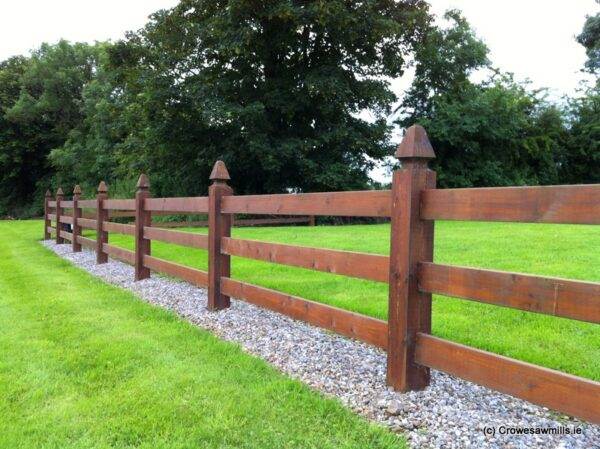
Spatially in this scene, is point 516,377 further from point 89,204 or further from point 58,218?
point 58,218

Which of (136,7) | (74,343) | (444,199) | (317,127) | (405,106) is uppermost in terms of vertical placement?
(136,7)

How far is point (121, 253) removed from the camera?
26.8ft

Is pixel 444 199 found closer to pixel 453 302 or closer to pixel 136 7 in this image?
pixel 453 302

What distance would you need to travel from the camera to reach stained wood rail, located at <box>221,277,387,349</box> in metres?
3.28

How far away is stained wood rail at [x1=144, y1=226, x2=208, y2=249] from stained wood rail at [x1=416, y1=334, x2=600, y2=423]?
327cm

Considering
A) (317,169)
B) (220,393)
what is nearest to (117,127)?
(317,169)

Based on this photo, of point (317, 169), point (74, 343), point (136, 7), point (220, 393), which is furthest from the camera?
point (136, 7)

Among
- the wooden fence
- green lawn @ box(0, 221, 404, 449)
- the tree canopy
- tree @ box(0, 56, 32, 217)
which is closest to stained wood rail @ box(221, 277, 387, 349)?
the wooden fence

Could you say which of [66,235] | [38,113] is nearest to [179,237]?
[66,235]

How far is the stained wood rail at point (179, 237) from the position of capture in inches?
225

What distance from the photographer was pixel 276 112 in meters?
21.2

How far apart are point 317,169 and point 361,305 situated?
1587cm

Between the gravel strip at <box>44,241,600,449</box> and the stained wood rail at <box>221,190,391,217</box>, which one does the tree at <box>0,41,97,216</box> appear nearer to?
the stained wood rail at <box>221,190,391,217</box>

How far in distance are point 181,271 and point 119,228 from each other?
2.90 meters
